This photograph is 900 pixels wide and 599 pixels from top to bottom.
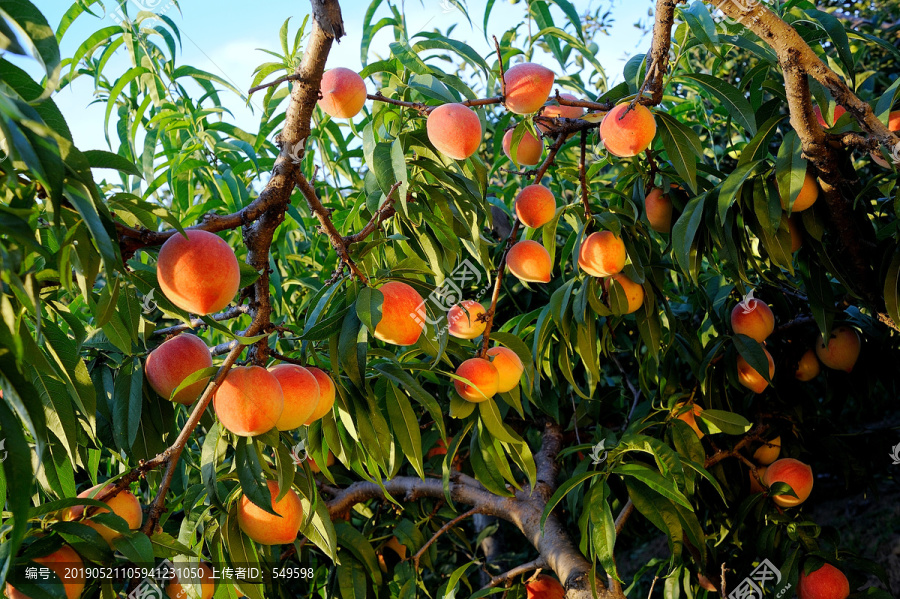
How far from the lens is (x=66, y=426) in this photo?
82 cm

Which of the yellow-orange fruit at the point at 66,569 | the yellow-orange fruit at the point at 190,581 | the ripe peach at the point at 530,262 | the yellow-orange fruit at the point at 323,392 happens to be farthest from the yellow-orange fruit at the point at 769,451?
the yellow-orange fruit at the point at 66,569

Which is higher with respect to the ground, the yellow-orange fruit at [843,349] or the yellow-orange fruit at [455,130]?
the yellow-orange fruit at [455,130]

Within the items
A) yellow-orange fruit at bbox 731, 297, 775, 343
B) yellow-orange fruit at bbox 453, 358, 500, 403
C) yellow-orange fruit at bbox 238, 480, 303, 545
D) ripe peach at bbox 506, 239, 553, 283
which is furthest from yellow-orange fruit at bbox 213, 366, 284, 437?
yellow-orange fruit at bbox 731, 297, 775, 343

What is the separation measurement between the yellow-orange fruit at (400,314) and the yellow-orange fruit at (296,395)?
0.10 metres

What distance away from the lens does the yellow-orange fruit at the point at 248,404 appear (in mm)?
757

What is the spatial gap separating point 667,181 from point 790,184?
11.1 inches

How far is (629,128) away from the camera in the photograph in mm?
1028

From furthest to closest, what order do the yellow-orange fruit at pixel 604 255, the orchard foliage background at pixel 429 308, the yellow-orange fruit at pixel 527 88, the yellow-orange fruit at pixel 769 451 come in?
the yellow-orange fruit at pixel 769 451 → the yellow-orange fruit at pixel 604 255 → the yellow-orange fruit at pixel 527 88 → the orchard foliage background at pixel 429 308

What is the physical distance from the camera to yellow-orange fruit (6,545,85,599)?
28.6 inches

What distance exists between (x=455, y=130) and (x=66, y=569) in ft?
2.37

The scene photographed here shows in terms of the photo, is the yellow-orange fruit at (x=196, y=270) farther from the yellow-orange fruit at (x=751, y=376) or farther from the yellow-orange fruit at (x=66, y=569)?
the yellow-orange fruit at (x=751, y=376)

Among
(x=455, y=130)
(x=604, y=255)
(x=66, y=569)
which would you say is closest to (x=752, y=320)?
(x=604, y=255)

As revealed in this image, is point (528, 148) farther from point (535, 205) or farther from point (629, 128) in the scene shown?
point (629, 128)

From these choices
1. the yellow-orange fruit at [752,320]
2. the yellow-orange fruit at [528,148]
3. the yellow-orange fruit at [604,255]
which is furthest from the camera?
the yellow-orange fruit at [752,320]
